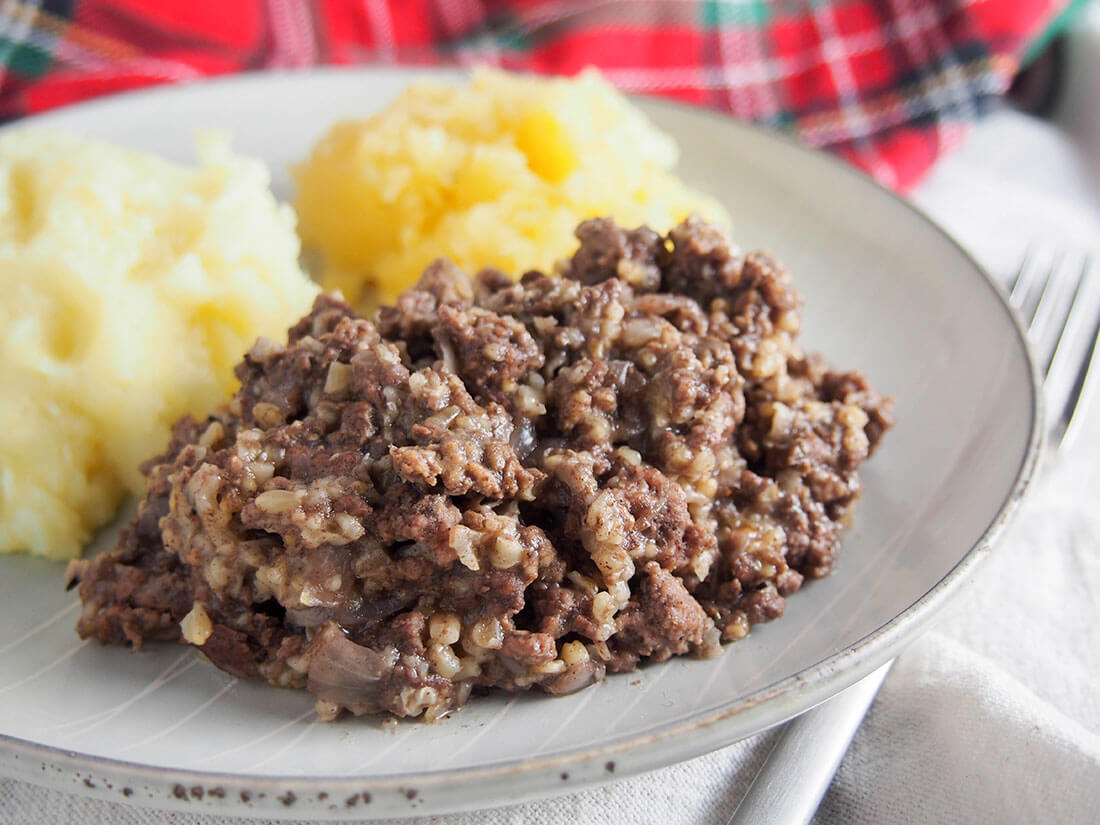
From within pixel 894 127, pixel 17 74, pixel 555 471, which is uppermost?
pixel 17 74

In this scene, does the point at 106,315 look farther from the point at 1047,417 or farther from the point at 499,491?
the point at 1047,417

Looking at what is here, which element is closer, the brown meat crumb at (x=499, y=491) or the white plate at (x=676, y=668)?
the white plate at (x=676, y=668)

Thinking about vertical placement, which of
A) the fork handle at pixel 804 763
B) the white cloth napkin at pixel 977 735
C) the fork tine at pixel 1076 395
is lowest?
the white cloth napkin at pixel 977 735

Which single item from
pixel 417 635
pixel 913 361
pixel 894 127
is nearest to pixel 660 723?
pixel 417 635

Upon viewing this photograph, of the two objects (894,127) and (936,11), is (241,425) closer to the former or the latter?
(894,127)

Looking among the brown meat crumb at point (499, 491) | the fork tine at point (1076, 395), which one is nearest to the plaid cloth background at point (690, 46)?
the fork tine at point (1076, 395)

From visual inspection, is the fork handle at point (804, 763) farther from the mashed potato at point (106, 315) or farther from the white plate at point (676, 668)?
the mashed potato at point (106, 315)
